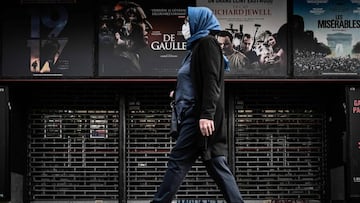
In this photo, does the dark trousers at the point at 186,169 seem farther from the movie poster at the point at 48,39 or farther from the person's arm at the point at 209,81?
the movie poster at the point at 48,39

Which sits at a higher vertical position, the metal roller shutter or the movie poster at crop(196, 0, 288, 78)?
the movie poster at crop(196, 0, 288, 78)

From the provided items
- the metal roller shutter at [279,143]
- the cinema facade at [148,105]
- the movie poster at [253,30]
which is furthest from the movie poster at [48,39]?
the metal roller shutter at [279,143]

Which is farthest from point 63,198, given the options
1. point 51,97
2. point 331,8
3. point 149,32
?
point 331,8

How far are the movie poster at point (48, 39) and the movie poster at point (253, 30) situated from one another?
158 centimetres

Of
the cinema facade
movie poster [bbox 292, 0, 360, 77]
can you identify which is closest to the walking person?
the cinema facade

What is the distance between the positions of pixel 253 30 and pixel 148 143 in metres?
2.06

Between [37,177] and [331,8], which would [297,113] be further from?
[37,177]

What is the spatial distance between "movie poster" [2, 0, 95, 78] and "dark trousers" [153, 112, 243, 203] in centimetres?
336

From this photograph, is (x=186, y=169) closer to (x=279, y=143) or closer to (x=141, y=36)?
(x=141, y=36)

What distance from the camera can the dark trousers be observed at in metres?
5.19

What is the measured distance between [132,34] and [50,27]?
1.09 m

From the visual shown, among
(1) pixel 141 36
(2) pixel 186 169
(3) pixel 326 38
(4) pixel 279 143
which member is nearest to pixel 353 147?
(4) pixel 279 143

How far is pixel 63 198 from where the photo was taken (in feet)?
28.4

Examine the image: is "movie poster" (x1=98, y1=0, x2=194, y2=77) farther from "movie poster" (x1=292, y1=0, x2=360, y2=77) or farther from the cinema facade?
"movie poster" (x1=292, y1=0, x2=360, y2=77)
